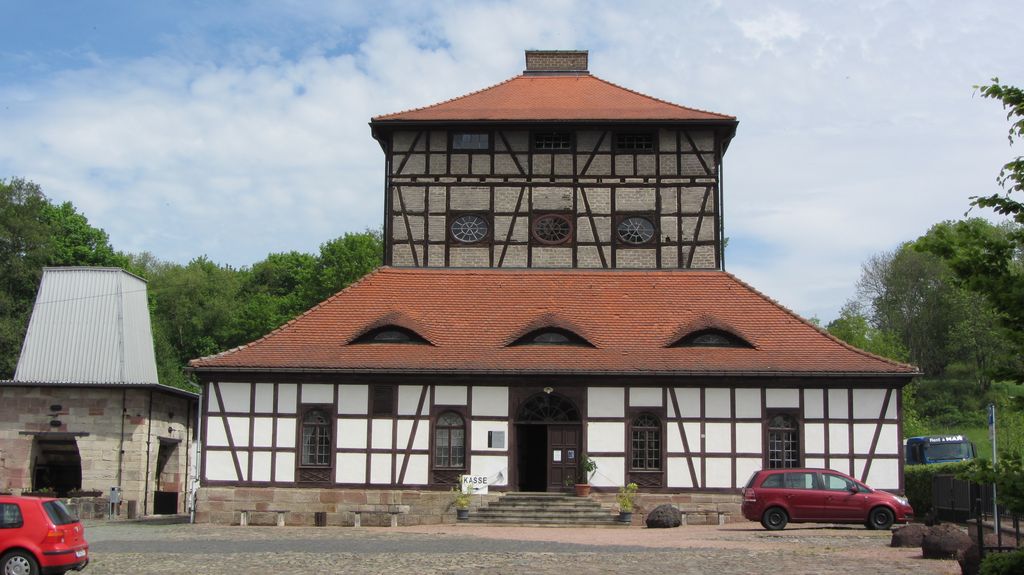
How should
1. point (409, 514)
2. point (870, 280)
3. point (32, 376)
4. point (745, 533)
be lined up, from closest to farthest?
point (745, 533) < point (409, 514) < point (32, 376) < point (870, 280)

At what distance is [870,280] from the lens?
74.4 metres

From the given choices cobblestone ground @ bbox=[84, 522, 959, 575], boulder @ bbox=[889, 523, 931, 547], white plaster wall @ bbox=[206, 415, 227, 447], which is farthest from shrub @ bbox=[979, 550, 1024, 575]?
white plaster wall @ bbox=[206, 415, 227, 447]

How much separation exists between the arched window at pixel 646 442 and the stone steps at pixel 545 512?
1.69 meters

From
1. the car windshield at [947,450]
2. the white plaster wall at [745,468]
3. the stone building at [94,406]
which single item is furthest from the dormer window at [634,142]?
the car windshield at [947,450]

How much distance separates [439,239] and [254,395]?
296 inches

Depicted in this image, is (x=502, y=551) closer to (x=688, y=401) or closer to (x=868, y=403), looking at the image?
(x=688, y=401)

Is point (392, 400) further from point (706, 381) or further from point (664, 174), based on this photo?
point (664, 174)

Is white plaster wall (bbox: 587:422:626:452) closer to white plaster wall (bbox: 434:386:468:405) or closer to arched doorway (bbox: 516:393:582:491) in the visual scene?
arched doorway (bbox: 516:393:582:491)

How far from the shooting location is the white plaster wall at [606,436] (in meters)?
29.6

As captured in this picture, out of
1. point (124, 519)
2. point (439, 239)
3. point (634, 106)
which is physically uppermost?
point (634, 106)

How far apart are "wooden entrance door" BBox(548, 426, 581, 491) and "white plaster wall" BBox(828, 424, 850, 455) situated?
643cm

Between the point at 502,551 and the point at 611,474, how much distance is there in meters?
10.4

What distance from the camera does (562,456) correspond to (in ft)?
98.0

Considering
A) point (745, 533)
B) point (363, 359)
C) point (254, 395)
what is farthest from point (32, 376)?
point (745, 533)
